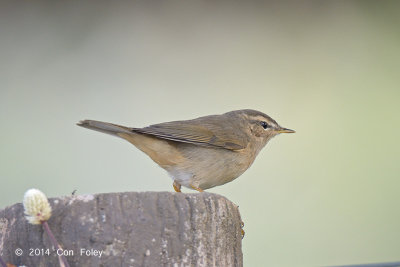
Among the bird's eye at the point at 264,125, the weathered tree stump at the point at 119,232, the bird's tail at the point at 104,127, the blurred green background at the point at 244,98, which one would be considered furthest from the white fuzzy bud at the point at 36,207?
the bird's eye at the point at 264,125

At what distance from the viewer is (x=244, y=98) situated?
4828mm

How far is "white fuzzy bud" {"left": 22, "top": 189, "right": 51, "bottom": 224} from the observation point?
182cm

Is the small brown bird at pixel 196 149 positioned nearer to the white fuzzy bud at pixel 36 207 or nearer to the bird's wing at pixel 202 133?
the bird's wing at pixel 202 133

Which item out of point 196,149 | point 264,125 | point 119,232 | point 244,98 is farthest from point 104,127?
point 244,98

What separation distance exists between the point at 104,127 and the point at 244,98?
1.91m

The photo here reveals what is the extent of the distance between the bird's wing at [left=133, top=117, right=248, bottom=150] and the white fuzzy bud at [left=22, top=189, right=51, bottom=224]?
4.86 ft

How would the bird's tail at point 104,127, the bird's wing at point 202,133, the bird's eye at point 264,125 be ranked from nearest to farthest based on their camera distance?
the bird's tail at point 104,127
the bird's wing at point 202,133
the bird's eye at point 264,125

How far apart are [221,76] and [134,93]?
71 centimetres

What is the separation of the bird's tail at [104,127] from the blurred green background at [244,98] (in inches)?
43.0

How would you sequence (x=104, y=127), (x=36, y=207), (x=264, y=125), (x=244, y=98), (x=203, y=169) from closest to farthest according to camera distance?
(x=36, y=207), (x=104, y=127), (x=203, y=169), (x=264, y=125), (x=244, y=98)

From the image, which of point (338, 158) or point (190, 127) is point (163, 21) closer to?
point (190, 127)

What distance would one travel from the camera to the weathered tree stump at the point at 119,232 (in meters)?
1.89

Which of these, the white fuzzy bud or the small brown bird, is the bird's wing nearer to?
the small brown bird

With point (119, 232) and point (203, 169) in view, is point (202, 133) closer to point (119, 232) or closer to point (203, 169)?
point (203, 169)
